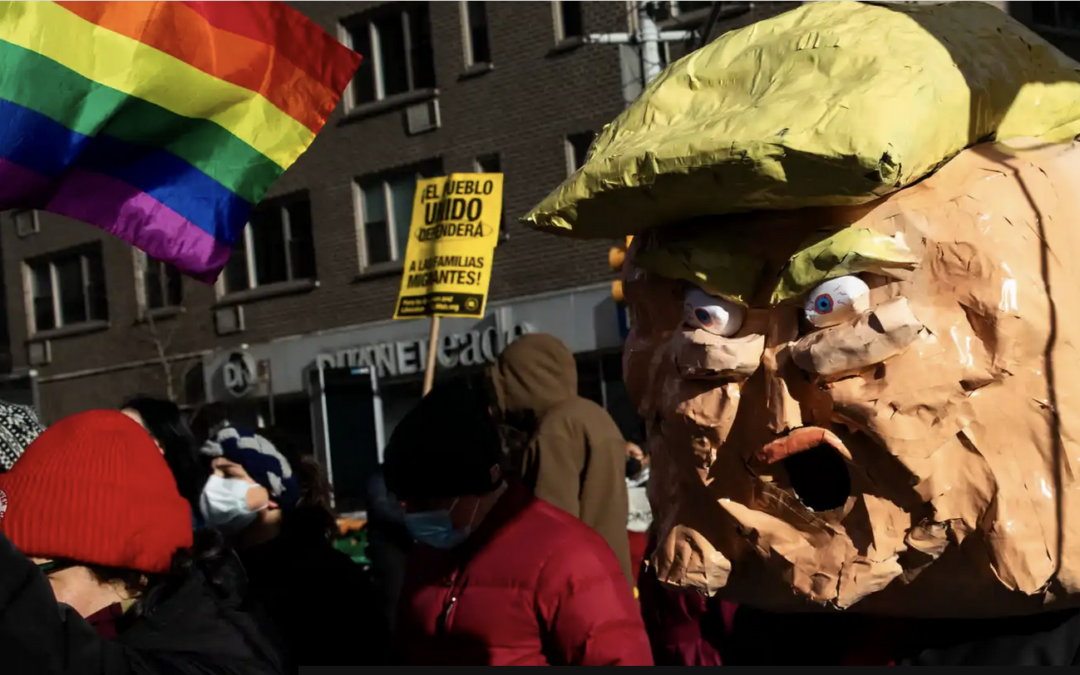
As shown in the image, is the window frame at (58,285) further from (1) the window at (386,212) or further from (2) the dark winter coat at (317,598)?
(2) the dark winter coat at (317,598)

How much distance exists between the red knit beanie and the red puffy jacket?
2.21 ft

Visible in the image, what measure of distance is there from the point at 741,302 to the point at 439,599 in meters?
1.35

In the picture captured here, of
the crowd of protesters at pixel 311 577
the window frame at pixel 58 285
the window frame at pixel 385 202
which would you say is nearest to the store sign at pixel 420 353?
the window frame at pixel 385 202

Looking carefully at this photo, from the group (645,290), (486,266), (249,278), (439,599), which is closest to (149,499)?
(439,599)

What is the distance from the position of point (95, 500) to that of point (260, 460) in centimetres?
172

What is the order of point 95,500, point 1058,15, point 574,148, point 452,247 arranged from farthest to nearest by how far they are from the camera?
point 574,148
point 1058,15
point 452,247
point 95,500

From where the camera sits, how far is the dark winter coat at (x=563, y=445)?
4.16m

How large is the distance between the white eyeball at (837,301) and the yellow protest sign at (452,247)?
5.35m

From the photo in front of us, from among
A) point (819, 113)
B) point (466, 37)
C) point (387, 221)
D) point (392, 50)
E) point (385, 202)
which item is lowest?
point (819, 113)

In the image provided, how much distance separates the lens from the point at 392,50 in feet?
55.1

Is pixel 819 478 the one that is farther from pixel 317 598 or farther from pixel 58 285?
pixel 58 285

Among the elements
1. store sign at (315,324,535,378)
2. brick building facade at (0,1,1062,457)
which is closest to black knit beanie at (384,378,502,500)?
brick building facade at (0,1,1062,457)

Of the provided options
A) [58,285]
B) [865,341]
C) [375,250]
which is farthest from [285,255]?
[865,341]

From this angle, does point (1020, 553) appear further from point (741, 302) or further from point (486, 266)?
point (486, 266)
